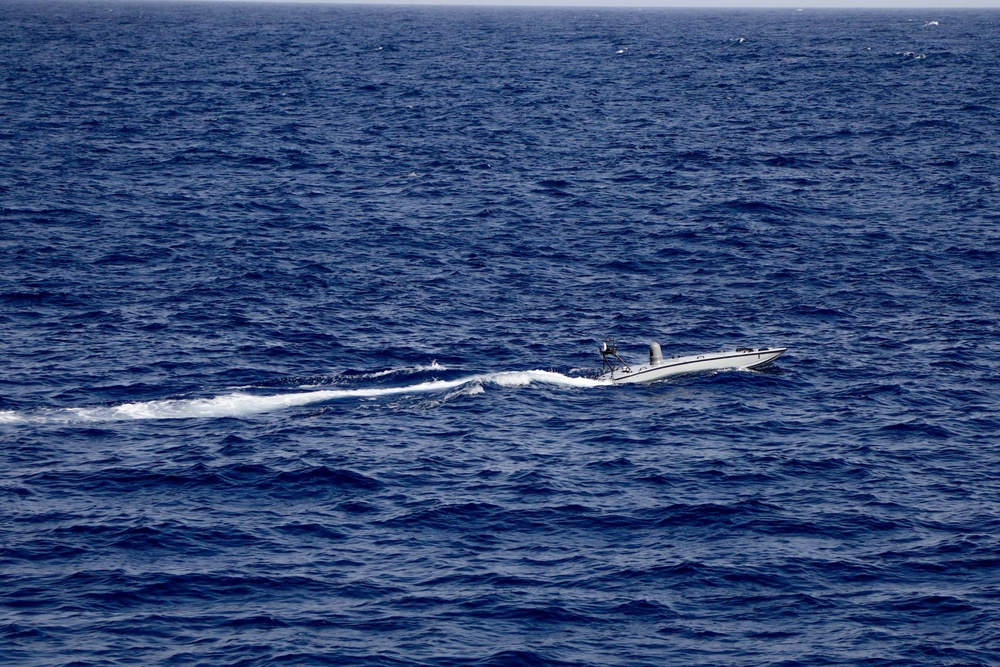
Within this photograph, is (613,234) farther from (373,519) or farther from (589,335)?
(373,519)

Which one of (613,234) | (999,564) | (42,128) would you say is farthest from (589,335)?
(42,128)

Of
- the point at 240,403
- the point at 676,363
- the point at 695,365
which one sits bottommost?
the point at 240,403

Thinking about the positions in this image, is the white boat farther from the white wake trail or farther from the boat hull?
the white wake trail

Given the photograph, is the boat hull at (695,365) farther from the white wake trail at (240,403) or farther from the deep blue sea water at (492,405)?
the white wake trail at (240,403)

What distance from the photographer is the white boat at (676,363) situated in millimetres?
70062

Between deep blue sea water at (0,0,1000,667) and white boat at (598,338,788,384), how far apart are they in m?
0.82

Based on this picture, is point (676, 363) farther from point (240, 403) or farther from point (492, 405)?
point (240, 403)

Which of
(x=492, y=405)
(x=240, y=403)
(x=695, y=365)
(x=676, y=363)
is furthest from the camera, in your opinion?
(x=695, y=365)

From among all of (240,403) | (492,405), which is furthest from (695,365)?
(240,403)

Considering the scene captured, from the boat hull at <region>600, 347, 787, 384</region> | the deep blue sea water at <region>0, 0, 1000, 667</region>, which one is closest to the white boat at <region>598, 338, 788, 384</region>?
the boat hull at <region>600, 347, 787, 384</region>

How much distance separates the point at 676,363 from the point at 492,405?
37.5 feet

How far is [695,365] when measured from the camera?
7088 centimetres

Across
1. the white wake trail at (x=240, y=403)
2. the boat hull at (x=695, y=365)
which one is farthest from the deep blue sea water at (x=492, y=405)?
the boat hull at (x=695, y=365)

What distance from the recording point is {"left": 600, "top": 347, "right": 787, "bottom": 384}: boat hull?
7006 cm
